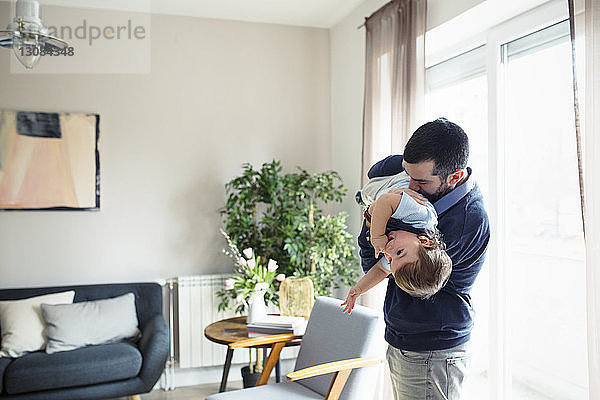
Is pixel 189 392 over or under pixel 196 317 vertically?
under

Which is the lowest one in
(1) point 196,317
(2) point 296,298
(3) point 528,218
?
(1) point 196,317

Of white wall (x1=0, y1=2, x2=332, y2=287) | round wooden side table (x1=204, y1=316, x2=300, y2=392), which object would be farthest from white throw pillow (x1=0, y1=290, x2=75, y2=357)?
round wooden side table (x1=204, y1=316, x2=300, y2=392)

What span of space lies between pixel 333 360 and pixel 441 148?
60.9 inches

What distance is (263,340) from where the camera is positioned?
9.27ft

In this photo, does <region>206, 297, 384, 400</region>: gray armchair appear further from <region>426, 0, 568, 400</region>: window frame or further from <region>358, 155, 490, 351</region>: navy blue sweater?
<region>358, 155, 490, 351</region>: navy blue sweater

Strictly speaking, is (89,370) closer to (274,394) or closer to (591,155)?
(274,394)

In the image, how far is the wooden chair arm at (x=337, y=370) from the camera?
238 cm

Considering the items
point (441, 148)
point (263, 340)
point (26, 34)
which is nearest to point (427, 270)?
point (441, 148)

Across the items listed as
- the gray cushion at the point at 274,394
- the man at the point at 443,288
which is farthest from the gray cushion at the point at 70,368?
the man at the point at 443,288

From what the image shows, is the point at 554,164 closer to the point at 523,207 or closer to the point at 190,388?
the point at 523,207

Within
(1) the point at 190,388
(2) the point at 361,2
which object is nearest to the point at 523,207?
(2) the point at 361,2

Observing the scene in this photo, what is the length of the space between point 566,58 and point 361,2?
1735 mm

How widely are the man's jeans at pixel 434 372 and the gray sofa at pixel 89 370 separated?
210cm

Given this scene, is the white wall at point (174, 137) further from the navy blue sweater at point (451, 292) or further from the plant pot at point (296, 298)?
the navy blue sweater at point (451, 292)
